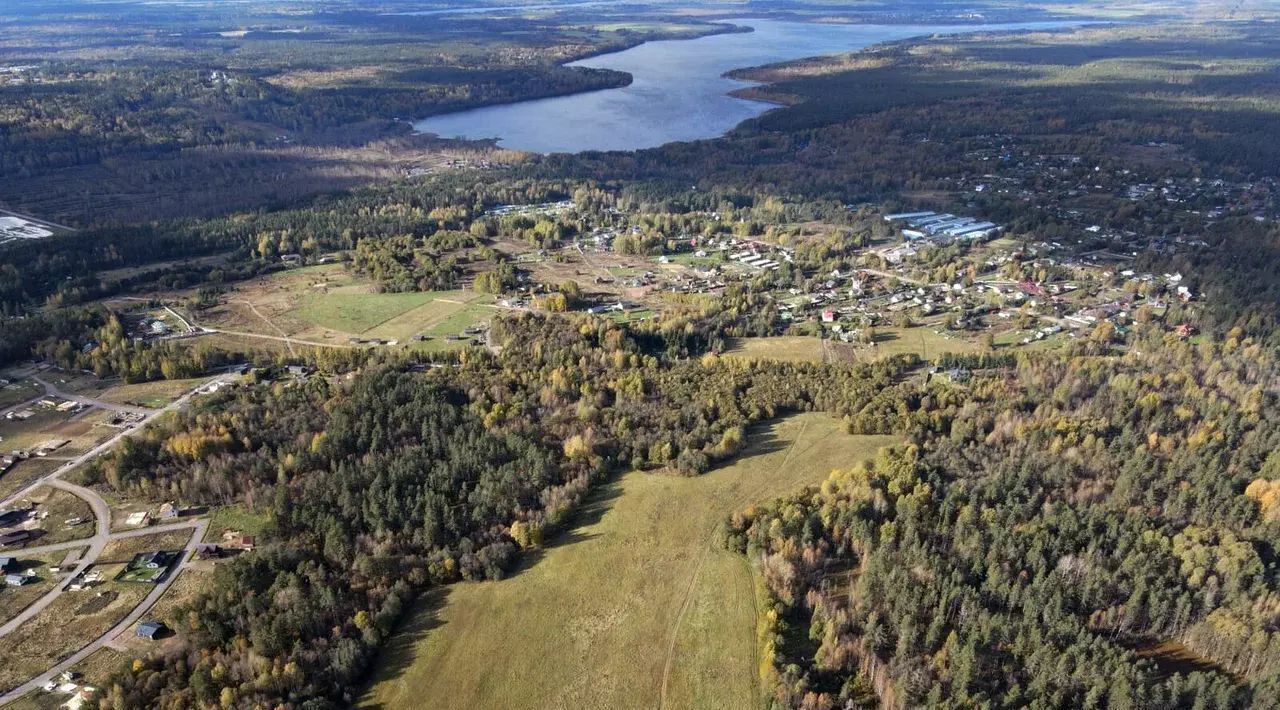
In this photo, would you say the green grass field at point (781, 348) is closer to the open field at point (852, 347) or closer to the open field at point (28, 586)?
the open field at point (852, 347)

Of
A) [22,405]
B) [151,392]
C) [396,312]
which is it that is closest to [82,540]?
[151,392]

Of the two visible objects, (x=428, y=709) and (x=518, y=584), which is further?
(x=518, y=584)

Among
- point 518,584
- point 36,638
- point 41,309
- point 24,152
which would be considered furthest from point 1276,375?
point 24,152

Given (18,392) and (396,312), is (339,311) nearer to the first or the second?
(396,312)

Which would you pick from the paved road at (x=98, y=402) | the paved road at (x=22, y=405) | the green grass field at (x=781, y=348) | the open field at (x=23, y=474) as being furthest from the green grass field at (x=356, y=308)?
the green grass field at (x=781, y=348)

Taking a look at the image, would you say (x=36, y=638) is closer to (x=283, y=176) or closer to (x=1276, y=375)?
(x=1276, y=375)

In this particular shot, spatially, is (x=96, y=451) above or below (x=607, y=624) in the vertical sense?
above
